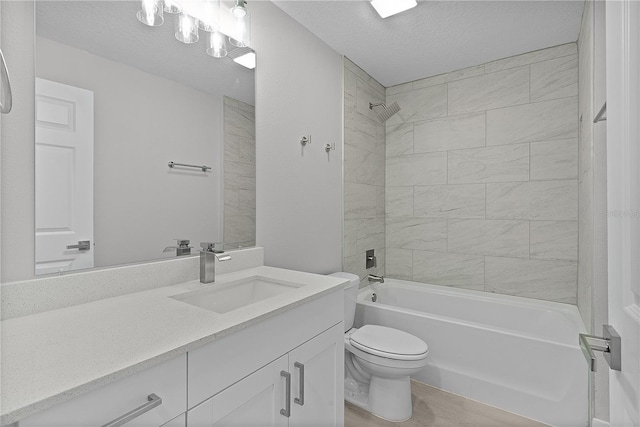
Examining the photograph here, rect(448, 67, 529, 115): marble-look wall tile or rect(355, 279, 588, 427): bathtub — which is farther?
rect(448, 67, 529, 115): marble-look wall tile

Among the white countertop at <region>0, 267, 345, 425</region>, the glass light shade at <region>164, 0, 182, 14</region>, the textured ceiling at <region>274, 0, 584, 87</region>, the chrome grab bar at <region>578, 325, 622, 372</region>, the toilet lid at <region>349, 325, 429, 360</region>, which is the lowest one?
the toilet lid at <region>349, 325, 429, 360</region>

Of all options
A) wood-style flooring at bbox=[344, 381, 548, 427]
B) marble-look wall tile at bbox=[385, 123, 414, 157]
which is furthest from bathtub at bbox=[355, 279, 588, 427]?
marble-look wall tile at bbox=[385, 123, 414, 157]

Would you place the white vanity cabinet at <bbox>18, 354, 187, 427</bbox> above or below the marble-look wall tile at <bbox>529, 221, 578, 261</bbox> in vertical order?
below

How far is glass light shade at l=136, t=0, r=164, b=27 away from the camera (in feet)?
4.18

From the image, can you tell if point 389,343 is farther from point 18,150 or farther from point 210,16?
point 210,16

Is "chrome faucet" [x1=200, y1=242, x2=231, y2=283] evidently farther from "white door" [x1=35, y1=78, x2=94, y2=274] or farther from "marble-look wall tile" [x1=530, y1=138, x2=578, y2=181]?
"marble-look wall tile" [x1=530, y1=138, x2=578, y2=181]

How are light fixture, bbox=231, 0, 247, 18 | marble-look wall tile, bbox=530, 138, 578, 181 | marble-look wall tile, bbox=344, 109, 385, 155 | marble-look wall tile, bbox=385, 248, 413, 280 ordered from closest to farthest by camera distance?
light fixture, bbox=231, 0, 247, 18 → marble-look wall tile, bbox=530, 138, 578, 181 → marble-look wall tile, bbox=344, 109, 385, 155 → marble-look wall tile, bbox=385, 248, 413, 280

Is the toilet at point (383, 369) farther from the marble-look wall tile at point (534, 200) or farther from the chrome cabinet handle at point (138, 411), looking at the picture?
the marble-look wall tile at point (534, 200)

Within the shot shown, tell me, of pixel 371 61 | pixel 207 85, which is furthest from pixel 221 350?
pixel 371 61

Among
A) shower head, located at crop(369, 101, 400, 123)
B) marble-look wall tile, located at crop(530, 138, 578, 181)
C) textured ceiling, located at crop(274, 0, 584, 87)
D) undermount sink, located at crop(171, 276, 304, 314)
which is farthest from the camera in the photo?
shower head, located at crop(369, 101, 400, 123)

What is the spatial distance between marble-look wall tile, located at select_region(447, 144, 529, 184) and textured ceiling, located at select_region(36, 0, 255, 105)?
199 cm

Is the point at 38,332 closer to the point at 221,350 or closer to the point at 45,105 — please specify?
the point at 221,350

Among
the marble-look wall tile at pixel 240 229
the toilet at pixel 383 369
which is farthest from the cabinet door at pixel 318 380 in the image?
the marble-look wall tile at pixel 240 229

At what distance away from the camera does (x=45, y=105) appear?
1019 millimetres
